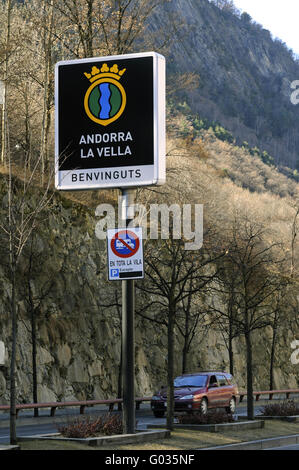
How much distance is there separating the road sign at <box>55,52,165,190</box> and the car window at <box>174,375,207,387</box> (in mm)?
13229

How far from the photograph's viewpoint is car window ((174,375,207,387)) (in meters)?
29.8

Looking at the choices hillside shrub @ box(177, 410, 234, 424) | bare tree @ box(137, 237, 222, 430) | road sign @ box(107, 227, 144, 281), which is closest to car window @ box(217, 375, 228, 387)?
bare tree @ box(137, 237, 222, 430)

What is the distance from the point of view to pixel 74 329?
3666 centimetres

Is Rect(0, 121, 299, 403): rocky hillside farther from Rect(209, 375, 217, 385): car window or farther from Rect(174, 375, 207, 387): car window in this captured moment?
Rect(209, 375, 217, 385): car window

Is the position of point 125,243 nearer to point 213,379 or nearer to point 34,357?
point 213,379

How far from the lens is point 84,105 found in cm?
1834

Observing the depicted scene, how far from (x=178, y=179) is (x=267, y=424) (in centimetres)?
2438

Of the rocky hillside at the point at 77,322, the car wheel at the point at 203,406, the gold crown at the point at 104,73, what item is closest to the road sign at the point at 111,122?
the gold crown at the point at 104,73

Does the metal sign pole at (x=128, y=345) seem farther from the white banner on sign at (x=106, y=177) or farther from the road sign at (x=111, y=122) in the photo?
the road sign at (x=111, y=122)

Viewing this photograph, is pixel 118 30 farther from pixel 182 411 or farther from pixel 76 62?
pixel 76 62

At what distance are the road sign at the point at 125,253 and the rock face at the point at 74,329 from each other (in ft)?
44.3
